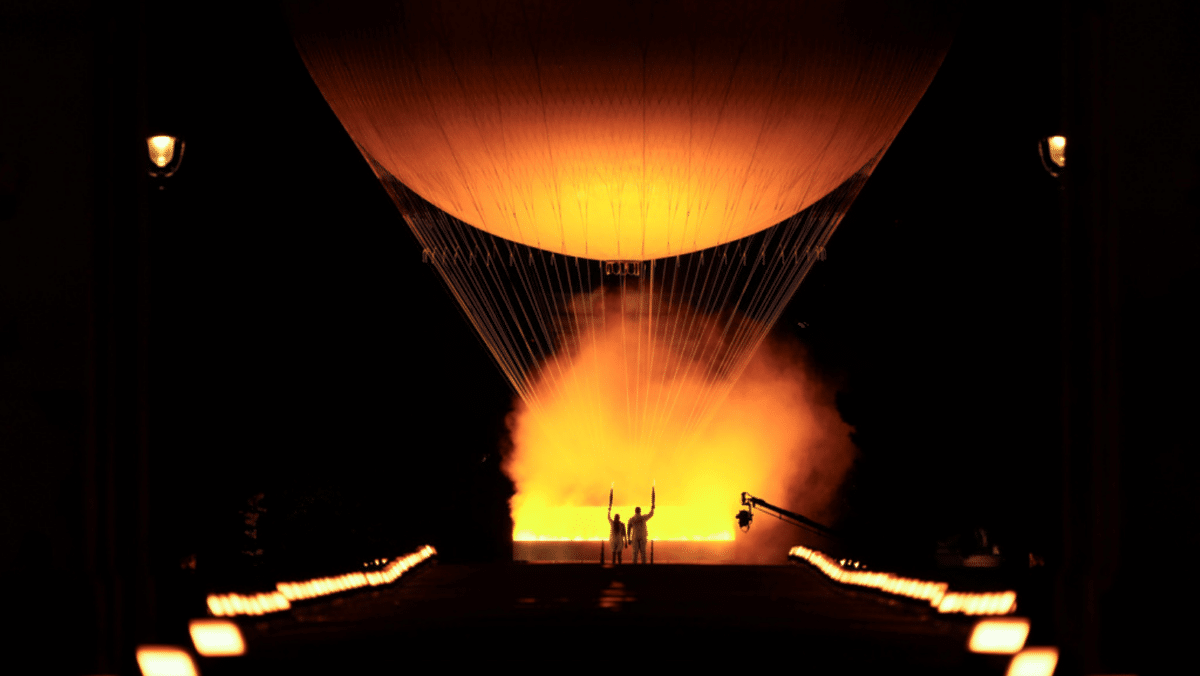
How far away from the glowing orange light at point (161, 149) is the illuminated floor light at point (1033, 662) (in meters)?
8.53

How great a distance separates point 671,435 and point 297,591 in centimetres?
2621

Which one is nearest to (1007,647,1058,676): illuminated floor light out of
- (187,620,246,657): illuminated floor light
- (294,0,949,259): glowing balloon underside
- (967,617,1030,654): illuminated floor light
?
(967,617,1030,654): illuminated floor light

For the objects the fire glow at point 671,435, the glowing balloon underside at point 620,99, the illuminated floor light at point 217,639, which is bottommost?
the illuminated floor light at point 217,639

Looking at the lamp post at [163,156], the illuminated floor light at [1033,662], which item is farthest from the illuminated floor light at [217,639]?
the lamp post at [163,156]

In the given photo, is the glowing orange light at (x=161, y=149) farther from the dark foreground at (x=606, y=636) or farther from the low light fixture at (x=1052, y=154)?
the low light fixture at (x=1052, y=154)

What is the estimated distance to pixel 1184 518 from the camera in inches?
329

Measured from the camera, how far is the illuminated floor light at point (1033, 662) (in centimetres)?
729

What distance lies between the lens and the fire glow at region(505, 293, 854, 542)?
34.5 meters

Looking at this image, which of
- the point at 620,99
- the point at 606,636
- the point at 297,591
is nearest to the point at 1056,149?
the point at 620,99

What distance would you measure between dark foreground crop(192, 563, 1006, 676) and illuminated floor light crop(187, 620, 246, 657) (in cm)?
6

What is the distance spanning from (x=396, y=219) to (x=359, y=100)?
13.9m

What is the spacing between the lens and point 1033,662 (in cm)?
732

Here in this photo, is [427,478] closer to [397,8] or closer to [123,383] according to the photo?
[397,8]

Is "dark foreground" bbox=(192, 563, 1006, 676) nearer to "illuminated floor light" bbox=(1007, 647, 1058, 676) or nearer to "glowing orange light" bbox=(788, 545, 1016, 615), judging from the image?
"glowing orange light" bbox=(788, 545, 1016, 615)
